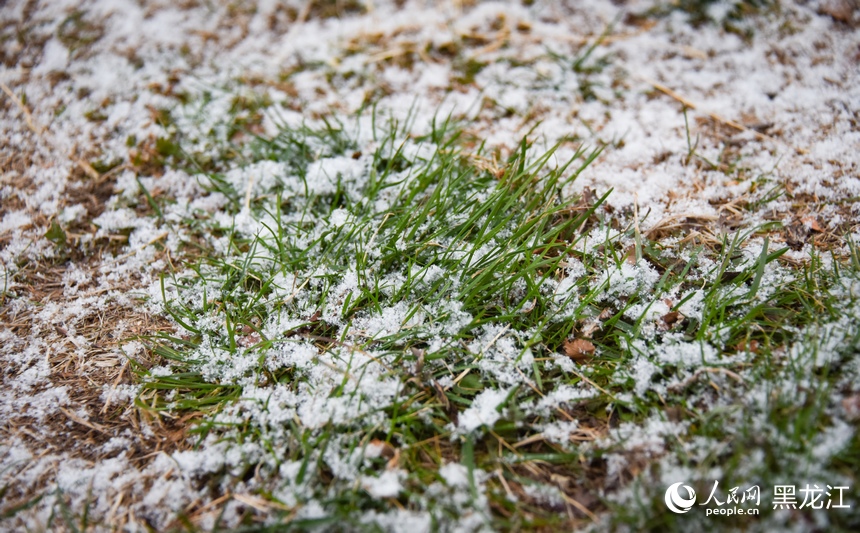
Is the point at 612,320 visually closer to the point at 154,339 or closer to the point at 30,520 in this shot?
the point at 154,339

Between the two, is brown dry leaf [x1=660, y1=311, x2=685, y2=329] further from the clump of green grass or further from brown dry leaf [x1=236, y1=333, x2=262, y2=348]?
brown dry leaf [x1=236, y1=333, x2=262, y2=348]

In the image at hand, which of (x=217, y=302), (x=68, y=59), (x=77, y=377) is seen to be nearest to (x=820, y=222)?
(x=217, y=302)

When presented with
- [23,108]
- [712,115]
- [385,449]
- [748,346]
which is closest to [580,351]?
[748,346]
